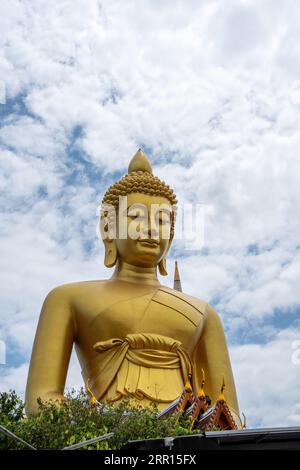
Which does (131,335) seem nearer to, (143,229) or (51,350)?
(51,350)

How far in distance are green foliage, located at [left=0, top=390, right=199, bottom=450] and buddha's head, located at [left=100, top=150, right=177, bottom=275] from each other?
4062 mm

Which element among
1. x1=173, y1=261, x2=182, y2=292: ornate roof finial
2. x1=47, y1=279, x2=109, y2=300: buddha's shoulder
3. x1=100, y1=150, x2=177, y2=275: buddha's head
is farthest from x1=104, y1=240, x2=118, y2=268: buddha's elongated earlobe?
x1=173, y1=261, x2=182, y2=292: ornate roof finial

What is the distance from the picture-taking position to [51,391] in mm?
11688

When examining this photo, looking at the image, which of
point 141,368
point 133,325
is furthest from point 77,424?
point 133,325

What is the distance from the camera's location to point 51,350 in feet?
39.8

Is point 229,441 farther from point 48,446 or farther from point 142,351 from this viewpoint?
point 142,351

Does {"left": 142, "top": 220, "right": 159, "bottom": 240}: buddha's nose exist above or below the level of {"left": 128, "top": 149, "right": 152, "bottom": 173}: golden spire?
below

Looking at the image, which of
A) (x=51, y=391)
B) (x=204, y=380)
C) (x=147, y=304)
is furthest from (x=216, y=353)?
(x=51, y=391)

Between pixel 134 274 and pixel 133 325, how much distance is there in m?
1.44

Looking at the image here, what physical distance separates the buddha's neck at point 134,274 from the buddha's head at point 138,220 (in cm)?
12

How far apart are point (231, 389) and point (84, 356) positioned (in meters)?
2.81

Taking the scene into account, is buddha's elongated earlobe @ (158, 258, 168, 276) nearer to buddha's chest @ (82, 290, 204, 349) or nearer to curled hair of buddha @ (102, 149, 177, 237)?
curled hair of buddha @ (102, 149, 177, 237)

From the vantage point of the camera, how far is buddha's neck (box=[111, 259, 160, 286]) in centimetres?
1362
